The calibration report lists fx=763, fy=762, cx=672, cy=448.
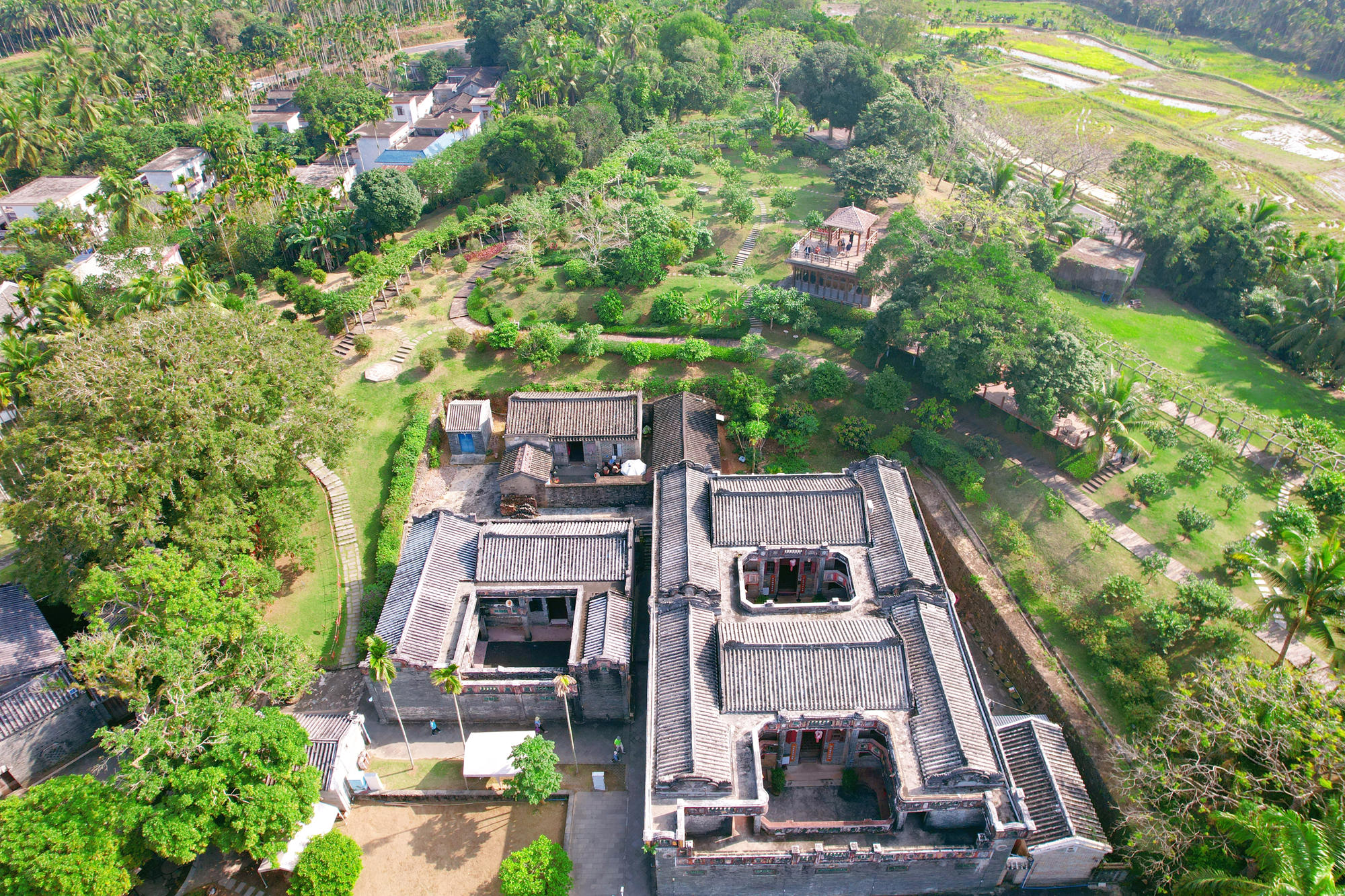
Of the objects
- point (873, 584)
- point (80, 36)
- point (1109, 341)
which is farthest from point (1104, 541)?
point (80, 36)

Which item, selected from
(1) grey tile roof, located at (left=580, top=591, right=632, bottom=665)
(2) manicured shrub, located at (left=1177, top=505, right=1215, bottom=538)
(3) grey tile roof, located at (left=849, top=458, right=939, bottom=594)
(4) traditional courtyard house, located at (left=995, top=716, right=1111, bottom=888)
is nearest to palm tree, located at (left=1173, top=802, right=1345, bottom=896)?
(4) traditional courtyard house, located at (left=995, top=716, right=1111, bottom=888)

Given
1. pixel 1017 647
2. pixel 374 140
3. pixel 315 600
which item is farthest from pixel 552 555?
pixel 374 140

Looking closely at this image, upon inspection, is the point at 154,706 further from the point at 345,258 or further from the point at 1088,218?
the point at 1088,218

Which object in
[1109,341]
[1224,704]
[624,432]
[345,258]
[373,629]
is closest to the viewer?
[1224,704]

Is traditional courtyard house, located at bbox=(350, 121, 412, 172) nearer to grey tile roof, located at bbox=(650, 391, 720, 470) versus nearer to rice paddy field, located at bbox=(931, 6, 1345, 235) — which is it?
grey tile roof, located at bbox=(650, 391, 720, 470)

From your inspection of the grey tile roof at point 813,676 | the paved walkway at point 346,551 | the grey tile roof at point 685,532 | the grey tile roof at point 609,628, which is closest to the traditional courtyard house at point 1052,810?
the grey tile roof at point 813,676

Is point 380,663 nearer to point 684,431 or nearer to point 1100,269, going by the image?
point 684,431
